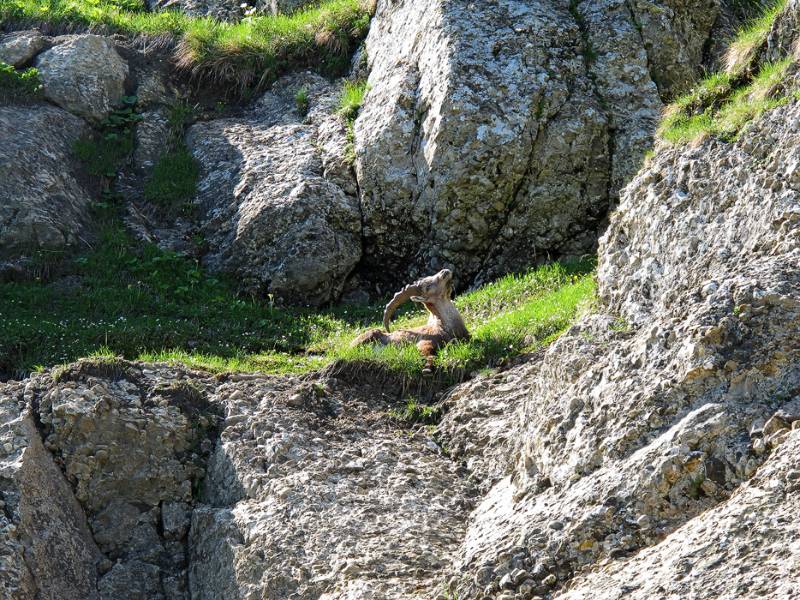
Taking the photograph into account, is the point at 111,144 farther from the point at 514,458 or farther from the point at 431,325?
the point at 514,458

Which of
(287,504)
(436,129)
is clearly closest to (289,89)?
(436,129)

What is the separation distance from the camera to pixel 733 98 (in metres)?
13.3

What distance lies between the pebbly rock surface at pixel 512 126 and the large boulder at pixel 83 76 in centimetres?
578

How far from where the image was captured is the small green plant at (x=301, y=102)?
2409cm

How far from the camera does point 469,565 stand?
9.70 metres

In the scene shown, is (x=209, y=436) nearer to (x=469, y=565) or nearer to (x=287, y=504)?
(x=287, y=504)

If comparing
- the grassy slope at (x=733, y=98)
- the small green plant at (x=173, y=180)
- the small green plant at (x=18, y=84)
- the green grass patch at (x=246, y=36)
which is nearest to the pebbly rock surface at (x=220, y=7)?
the green grass patch at (x=246, y=36)

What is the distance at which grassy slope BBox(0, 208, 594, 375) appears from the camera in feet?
50.8

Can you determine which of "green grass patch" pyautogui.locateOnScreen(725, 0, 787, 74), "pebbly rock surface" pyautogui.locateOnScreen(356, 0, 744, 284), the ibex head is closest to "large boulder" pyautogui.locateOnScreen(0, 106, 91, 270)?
"pebbly rock surface" pyautogui.locateOnScreen(356, 0, 744, 284)

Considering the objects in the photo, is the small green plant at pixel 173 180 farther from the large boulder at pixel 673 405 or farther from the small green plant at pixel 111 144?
the large boulder at pixel 673 405

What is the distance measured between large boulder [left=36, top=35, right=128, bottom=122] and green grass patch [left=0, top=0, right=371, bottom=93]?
1624 mm

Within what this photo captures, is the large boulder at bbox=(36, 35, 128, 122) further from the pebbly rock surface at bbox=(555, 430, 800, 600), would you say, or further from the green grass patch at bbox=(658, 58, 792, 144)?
the pebbly rock surface at bbox=(555, 430, 800, 600)

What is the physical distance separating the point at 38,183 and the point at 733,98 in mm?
13351

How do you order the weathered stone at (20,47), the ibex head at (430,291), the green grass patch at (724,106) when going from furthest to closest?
the weathered stone at (20,47)
the ibex head at (430,291)
the green grass patch at (724,106)
